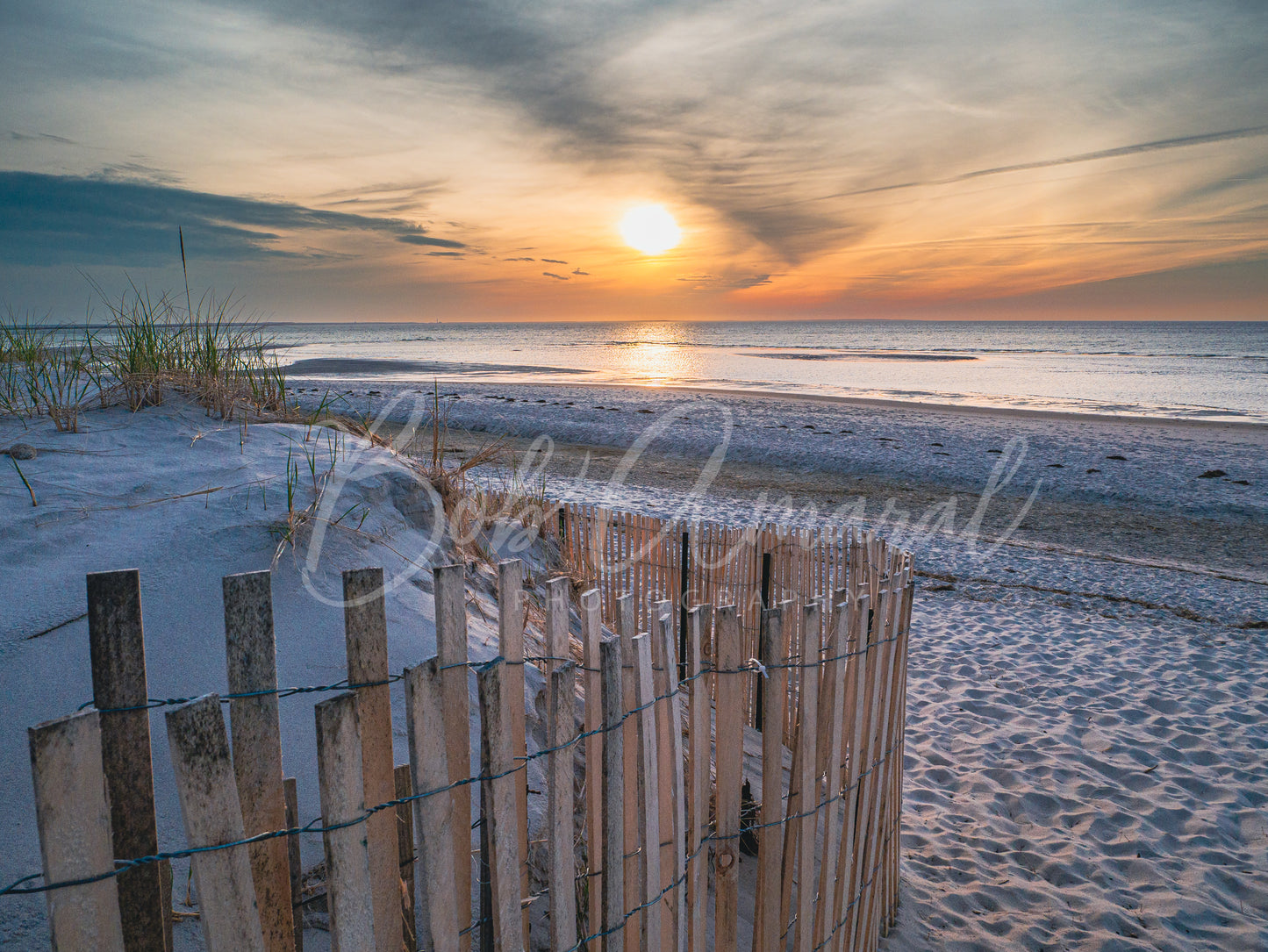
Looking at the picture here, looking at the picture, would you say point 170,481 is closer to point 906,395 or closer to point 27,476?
point 27,476

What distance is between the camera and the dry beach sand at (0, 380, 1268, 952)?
2691 mm

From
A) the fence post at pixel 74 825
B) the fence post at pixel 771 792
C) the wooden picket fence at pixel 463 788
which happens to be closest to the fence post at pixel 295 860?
the wooden picket fence at pixel 463 788

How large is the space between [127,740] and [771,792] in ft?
5.45

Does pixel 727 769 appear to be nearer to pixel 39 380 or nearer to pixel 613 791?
pixel 613 791

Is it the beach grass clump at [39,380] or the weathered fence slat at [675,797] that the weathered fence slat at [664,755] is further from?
the beach grass clump at [39,380]

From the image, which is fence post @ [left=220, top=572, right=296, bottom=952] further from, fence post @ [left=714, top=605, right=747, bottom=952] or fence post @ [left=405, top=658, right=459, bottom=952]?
fence post @ [left=714, top=605, right=747, bottom=952]

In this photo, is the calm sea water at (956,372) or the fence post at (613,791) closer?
the fence post at (613,791)

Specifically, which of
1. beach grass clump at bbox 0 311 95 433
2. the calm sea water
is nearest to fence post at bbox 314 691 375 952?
beach grass clump at bbox 0 311 95 433

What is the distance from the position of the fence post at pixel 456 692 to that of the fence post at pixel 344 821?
0.21 meters

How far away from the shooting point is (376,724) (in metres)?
1.46

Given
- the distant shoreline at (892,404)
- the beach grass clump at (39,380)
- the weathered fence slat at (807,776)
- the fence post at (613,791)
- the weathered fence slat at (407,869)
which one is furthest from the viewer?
the distant shoreline at (892,404)

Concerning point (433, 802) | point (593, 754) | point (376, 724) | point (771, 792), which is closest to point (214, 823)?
point (376, 724)

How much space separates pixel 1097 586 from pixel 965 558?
1405 mm

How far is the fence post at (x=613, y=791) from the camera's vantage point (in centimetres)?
177
